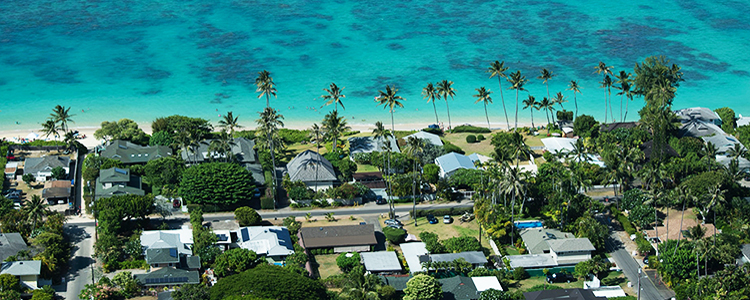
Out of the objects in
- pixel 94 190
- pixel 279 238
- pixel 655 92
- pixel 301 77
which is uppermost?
pixel 301 77

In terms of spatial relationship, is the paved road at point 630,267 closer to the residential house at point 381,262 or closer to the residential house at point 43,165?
the residential house at point 381,262

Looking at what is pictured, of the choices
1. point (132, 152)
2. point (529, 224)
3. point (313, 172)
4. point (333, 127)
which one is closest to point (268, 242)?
point (313, 172)

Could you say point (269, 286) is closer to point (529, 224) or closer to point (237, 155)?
point (529, 224)

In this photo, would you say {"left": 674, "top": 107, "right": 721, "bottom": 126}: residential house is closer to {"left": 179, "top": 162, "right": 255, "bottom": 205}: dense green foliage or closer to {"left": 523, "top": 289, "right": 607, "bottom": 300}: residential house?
{"left": 523, "top": 289, "right": 607, "bottom": 300}: residential house

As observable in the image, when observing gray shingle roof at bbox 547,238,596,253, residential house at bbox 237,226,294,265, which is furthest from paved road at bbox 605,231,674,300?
residential house at bbox 237,226,294,265

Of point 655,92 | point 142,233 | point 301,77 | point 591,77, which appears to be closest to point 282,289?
point 142,233

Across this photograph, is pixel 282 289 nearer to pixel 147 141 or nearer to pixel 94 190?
pixel 94 190
